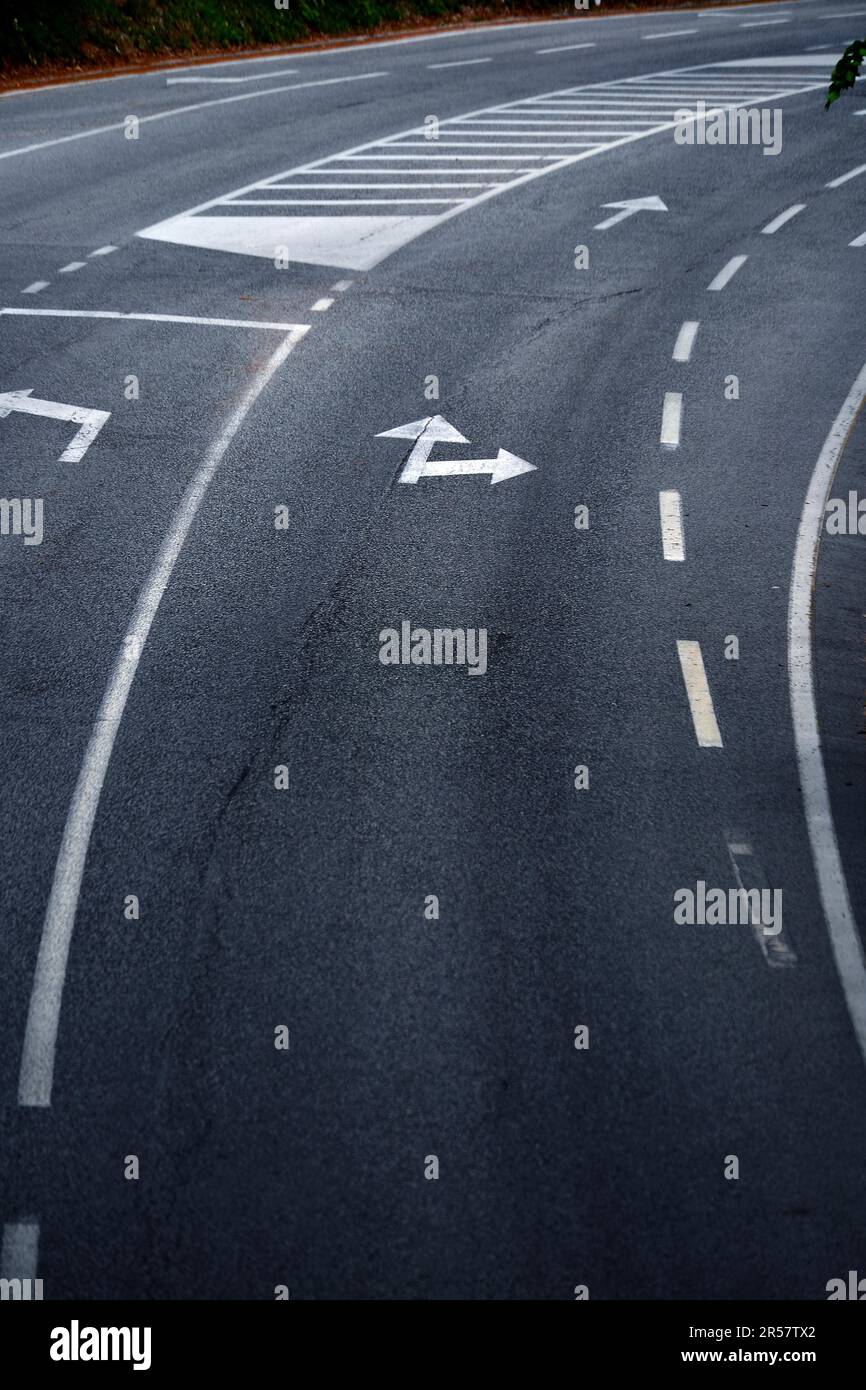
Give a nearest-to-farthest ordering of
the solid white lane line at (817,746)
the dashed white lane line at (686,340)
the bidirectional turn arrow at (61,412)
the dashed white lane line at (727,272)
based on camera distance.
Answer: the solid white lane line at (817,746) < the bidirectional turn arrow at (61,412) < the dashed white lane line at (686,340) < the dashed white lane line at (727,272)

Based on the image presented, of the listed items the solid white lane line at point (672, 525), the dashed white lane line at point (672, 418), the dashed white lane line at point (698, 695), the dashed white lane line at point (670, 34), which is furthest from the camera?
the dashed white lane line at point (670, 34)

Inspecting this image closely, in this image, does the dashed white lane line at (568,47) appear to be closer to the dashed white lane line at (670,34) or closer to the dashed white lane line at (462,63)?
the dashed white lane line at (670,34)

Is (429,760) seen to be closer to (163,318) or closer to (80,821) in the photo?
(80,821)

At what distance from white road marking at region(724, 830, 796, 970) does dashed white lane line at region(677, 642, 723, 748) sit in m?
1.06

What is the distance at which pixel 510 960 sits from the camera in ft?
25.9

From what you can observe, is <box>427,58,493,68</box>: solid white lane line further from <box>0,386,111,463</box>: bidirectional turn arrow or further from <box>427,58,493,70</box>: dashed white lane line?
<box>0,386,111,463</box>: bidirectional turn arrow

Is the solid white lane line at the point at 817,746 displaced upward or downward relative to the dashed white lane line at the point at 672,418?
downward

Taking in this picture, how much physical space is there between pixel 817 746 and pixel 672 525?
3.41m

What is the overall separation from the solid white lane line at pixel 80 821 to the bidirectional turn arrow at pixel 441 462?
70.6 inches

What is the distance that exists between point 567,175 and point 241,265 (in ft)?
22.4

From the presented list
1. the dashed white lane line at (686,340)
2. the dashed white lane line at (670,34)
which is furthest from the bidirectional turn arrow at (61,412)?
the dashed white lane line at (670,34)

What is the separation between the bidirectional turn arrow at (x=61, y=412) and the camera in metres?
Answer: 14.1

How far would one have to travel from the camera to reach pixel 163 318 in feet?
56.3

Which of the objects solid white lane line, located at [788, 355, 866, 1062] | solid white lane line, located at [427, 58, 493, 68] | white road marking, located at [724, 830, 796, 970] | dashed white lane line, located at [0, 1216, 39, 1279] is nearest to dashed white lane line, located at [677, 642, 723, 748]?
solid white lane line, located at [788, 355, 866, 1062]
